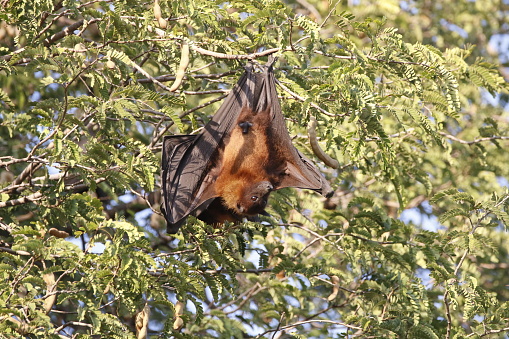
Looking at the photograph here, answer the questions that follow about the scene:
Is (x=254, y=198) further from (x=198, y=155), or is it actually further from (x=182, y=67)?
(x=182, y=67)

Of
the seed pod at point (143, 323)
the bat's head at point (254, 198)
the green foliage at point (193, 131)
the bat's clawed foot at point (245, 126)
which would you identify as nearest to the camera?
the green foliage at point (193, 131)

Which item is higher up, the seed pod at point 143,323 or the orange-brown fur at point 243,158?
the orange-brown fur at point 243,158

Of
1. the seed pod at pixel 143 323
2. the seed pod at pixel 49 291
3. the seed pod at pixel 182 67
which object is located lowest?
the seed pod at pixel 143 323

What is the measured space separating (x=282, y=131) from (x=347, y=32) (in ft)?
4.32

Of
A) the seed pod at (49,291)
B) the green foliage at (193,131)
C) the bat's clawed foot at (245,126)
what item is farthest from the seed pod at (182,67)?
the seed pod at (49,291)

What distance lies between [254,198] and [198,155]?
2.38 ft

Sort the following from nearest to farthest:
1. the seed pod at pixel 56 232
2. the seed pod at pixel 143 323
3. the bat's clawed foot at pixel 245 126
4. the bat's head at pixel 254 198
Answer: the seed pod at pixel 143 323 < the seed pod at pixel 56 232 < the bat's head at pixel 254 198 < the bat's clawed foot at pixel 245 126

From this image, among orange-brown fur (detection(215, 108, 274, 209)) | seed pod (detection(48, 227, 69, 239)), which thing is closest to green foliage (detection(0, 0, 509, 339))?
seed pod (detection(48, 227, 69, 239))

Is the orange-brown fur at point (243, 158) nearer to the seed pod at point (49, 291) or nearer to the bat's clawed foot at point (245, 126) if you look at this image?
the bat's clawed foot at point (245, 126)

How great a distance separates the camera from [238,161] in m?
6.74

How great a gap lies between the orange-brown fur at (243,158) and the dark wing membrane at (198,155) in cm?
10

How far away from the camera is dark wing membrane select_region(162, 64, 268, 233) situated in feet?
20.8

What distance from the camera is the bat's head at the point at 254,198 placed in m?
6.30

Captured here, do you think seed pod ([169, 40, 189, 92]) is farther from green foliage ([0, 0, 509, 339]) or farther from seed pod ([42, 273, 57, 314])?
seed pod ([42, 273, 57, 314])
